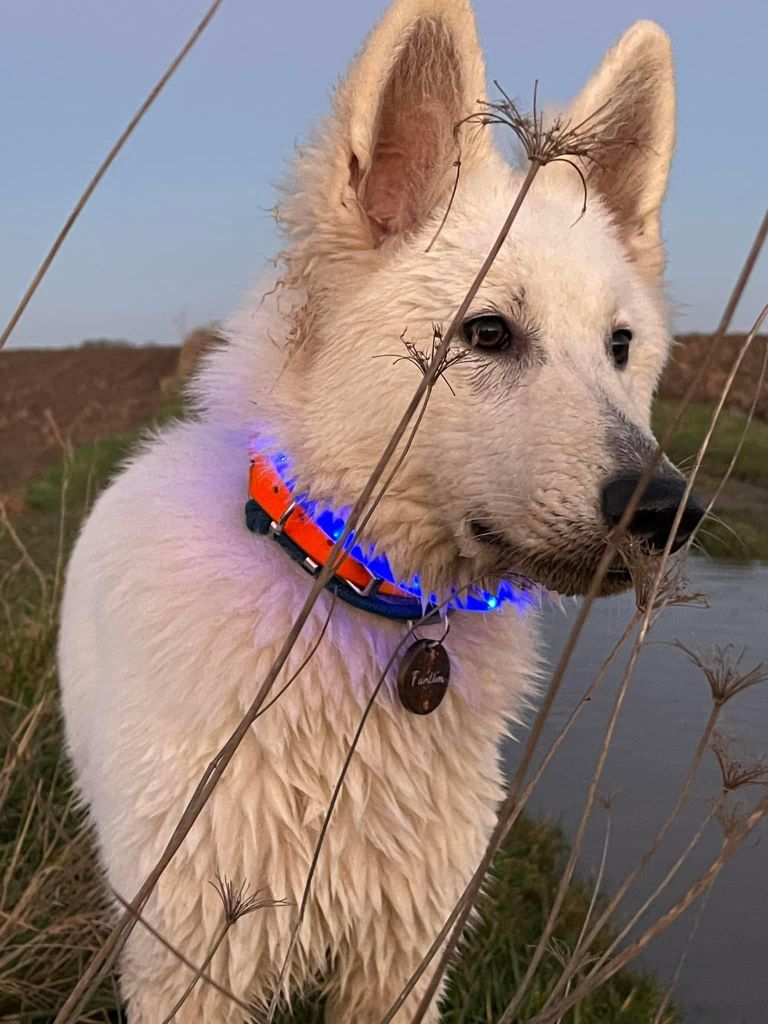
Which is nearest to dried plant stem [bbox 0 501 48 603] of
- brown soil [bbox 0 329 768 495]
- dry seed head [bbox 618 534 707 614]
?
dry seed head [bbox 618 534 707 614]

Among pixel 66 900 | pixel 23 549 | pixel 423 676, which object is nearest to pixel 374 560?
pixel 423 676

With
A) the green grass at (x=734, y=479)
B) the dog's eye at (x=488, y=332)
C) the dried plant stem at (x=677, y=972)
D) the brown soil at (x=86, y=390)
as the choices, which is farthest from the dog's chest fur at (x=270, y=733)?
the brown soil at (x=86, y=390)

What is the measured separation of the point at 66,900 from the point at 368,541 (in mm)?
1491

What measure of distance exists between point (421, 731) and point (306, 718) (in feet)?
0.89

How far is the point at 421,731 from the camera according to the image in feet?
7.45

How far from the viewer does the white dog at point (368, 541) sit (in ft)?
6.79

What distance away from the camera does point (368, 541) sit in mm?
2244

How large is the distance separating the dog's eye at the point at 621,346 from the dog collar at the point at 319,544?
615 mm

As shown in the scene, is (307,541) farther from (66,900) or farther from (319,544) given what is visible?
(66,900)

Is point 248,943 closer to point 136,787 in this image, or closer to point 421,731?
point 136,787

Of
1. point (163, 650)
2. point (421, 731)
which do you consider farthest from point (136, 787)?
point (421, 731)

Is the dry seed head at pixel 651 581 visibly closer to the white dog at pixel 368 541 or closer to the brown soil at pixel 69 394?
the white dog at pixel 368 541

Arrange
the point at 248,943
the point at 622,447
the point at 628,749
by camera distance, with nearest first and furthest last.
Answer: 1. the point at 622,447
2. the point at 248,943
3. the point at 628,749

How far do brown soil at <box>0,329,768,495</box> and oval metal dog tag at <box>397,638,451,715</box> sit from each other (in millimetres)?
10134
